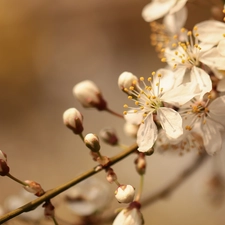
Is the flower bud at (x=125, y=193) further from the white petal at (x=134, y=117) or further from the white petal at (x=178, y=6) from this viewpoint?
the white petal at (x=178, y=6)

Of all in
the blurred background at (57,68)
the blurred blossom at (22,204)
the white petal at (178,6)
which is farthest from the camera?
the blurred background at (57,68)

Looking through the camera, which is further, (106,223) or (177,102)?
(106,223)

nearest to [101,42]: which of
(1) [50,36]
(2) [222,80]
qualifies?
(1) [50,36]

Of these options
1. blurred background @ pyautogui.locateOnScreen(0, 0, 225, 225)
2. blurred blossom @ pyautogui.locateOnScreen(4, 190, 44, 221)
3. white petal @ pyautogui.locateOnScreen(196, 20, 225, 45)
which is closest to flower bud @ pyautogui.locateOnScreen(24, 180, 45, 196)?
blurred blossom @ pyautogui.locateOnScreen(4, 190, 44, 221)

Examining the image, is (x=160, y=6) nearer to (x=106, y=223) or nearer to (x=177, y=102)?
(x=177, y=102)

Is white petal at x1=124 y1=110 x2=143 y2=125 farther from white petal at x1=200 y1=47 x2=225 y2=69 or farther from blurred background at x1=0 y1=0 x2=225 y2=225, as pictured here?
blurred background at x1=0 y1=0 x2=225 y2=225

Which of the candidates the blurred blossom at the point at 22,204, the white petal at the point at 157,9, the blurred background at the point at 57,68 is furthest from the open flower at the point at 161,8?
the blurred background at the point at 57,68

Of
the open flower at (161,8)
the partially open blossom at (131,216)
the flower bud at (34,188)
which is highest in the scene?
the open flower at (161,8)
